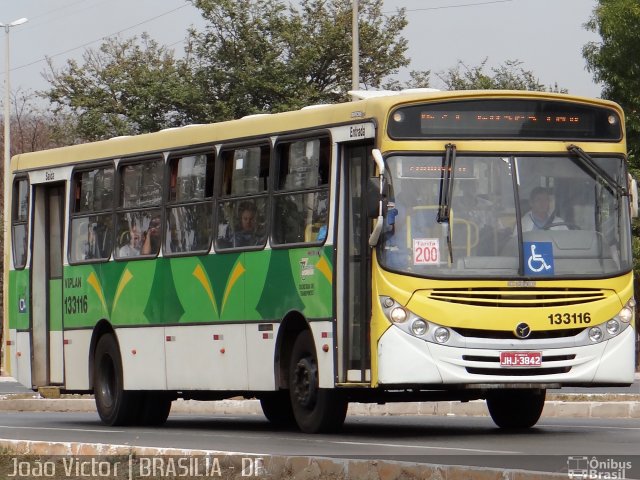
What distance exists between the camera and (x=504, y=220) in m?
15.7

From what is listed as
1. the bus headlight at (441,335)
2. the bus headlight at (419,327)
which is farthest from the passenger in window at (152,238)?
the bus headlight at (441,335)

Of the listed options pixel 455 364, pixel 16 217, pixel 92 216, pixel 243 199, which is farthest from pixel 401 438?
pixel 16 217

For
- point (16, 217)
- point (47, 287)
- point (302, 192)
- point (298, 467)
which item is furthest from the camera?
point (16, 217)

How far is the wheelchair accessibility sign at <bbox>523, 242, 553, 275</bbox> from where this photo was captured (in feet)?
51.1

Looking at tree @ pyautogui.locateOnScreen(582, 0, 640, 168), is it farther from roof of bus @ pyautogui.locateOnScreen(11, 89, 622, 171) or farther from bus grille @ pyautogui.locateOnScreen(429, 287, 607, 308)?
bus grille @ pyautogui.locateOnScreen(429, 287, 607, 308)

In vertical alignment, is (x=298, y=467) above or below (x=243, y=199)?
below

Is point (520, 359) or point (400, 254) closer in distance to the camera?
point (520, 359)

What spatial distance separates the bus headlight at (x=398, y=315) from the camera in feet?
50.5

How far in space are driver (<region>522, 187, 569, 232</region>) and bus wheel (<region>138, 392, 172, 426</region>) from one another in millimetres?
6390

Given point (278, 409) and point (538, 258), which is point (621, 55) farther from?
point (538, 258)

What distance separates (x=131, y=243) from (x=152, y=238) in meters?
0.51

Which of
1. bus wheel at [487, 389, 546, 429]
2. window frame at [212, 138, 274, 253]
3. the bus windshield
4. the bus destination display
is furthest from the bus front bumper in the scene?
Result: window frame at [212, 138, 274, 253]

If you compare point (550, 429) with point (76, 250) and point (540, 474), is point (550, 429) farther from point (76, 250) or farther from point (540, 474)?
point (540, 474)

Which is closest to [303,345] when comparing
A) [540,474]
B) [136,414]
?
[136,414]
